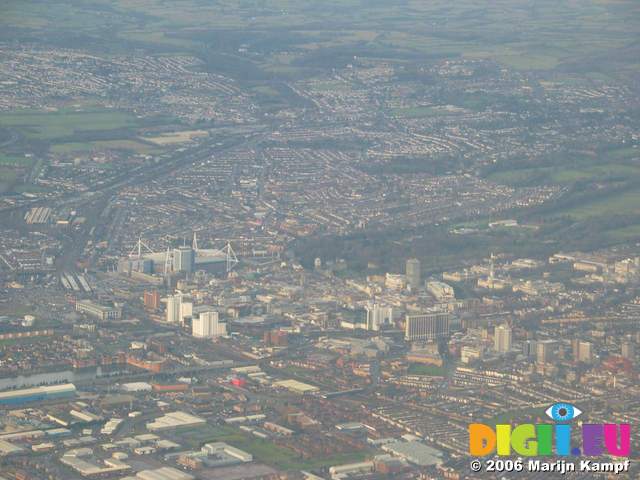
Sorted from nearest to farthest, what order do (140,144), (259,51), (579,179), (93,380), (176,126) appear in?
(93,380), (579,179), (140,144), (176,126), (259,51)

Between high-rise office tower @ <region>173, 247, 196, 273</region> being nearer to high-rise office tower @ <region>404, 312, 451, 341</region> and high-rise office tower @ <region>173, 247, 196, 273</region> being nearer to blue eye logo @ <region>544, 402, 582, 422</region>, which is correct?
high-rise office tower @ <region>404, 312, 451, 341</region>

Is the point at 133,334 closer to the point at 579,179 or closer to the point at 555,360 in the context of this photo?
the point at 555,360

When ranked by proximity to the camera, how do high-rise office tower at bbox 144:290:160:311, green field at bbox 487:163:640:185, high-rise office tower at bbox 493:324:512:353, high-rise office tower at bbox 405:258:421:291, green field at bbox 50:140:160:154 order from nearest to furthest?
high-rise office tower at bbox 493:324:512:353
high-rise office tower at bbox 144:290:160:311
high-rise office tower at bbox 405:258:421:291
green field at bbox 487:163:640:185
green field at bbox 50:140:160:154

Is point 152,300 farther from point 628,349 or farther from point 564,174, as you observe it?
point 564,174

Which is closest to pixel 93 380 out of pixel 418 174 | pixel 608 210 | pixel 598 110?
pixel 608 210

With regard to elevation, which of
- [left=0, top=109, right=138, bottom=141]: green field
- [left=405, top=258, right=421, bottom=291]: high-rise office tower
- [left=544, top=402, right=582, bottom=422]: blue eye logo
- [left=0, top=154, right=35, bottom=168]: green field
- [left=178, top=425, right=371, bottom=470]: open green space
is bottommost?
[left=178, top=425, right=371, bottom=470]: open green space

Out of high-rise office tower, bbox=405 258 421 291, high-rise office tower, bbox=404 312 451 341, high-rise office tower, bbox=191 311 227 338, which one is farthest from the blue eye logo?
high-rise office tower, bbox=405 258 421 291
